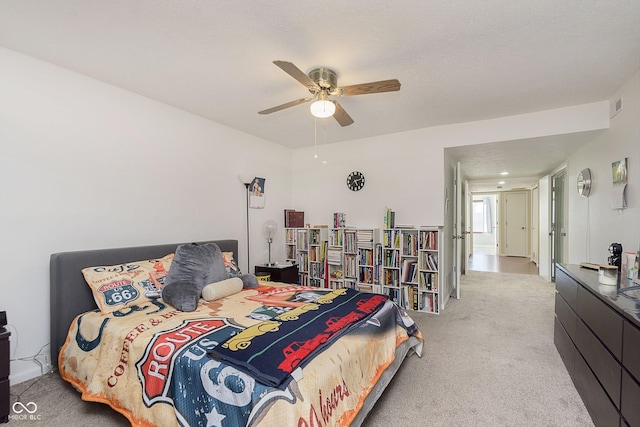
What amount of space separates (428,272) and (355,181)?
5.49 ft

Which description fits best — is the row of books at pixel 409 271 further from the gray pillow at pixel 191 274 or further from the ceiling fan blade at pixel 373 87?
the ceiling fan blade at pixel 373 87

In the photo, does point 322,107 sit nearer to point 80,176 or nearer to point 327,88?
point 327,88

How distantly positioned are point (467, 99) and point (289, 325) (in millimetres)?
2773

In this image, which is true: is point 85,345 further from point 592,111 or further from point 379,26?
point 592,111

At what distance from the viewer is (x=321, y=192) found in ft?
15.6

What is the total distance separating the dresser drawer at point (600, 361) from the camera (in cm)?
150

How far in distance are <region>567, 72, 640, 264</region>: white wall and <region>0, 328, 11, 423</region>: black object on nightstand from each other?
4.59 m

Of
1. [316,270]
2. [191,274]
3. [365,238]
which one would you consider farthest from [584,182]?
[191,274]

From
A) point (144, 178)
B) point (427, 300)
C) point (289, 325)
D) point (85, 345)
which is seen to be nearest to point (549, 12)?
point (289, 325)

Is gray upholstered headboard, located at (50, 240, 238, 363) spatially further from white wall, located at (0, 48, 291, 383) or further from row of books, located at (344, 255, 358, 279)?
row of books, located at (344, 255, 358, 279)

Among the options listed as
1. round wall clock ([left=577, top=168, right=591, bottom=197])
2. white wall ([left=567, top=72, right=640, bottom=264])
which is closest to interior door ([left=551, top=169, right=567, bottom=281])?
white wall ([left=567, top=72, right=640, bottom=264])

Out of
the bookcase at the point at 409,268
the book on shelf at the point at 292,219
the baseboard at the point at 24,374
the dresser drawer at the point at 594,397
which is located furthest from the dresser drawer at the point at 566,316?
the baseboard at the point at 24,374

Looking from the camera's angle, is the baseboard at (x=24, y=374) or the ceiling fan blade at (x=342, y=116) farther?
the ceiling fan blade at (x=342, y=116)

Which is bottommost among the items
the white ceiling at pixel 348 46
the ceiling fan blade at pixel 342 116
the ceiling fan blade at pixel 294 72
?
the ceiling fan blade at pixel 342 116
